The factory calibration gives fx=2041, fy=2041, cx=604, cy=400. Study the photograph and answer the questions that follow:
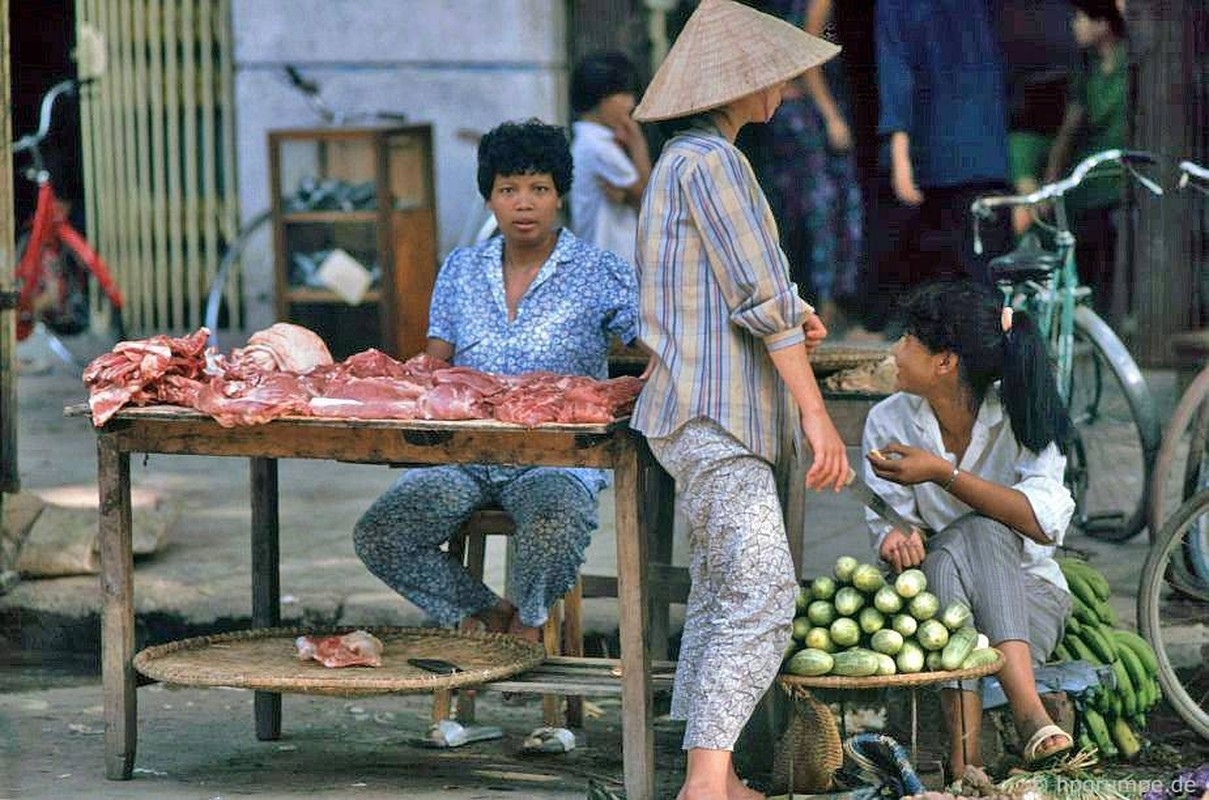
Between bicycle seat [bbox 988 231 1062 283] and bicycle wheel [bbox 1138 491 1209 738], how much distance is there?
A: 3.62ft

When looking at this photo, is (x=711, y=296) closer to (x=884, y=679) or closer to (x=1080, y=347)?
(x=884, y=679)

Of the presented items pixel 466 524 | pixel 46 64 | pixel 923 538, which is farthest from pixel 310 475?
Answer: pixel 46 64

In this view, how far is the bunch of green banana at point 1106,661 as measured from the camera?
17.1 feet

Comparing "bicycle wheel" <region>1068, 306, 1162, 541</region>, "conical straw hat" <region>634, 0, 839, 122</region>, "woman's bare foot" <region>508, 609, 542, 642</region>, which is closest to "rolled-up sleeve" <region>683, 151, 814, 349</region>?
"conical straw hat" <region>634, 0, 839, 122</region>

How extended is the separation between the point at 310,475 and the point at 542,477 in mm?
3290

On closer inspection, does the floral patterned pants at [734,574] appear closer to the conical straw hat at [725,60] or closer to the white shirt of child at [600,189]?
the conical straw hat at [725,60]

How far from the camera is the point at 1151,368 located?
969 cm

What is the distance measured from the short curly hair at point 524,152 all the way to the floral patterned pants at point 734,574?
45.1 inches

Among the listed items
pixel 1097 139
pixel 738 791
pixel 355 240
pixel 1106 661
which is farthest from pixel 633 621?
pixel 1097 139

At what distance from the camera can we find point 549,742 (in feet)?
17.8

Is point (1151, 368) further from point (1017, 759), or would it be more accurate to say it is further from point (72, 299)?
point (72, 299)

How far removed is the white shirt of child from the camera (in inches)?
313

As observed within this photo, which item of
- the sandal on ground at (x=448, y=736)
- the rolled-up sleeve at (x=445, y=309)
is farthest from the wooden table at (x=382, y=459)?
the rolled-up sleeve at (x=445, y=309)

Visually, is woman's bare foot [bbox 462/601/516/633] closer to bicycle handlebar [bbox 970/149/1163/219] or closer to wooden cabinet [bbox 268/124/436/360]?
bicycle handlebar [bbox 970/149/1163/219]
